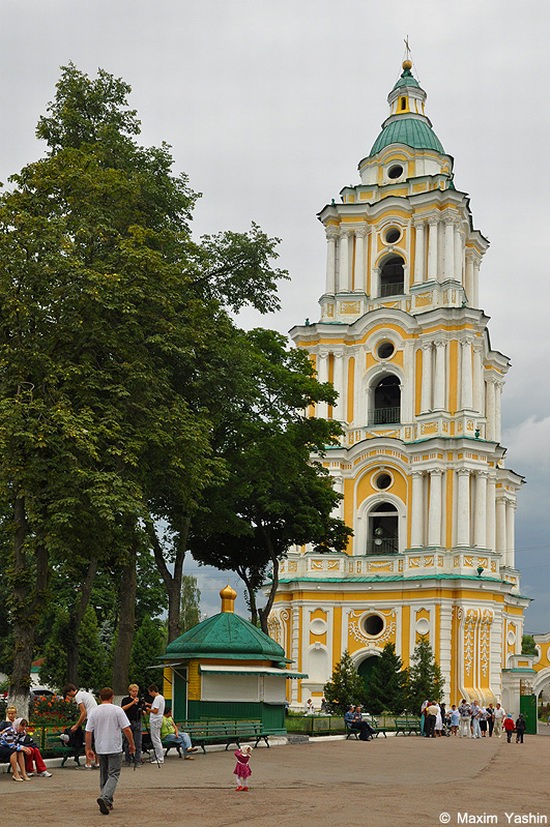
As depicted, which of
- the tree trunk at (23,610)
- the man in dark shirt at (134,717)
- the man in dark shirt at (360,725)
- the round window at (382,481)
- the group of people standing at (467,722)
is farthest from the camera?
the round window at (382,481)

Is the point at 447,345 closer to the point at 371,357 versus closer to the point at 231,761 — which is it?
the point at 371,357

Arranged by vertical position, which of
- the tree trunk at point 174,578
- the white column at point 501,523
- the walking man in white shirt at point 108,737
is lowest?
the walking man in white shirt at point 108,737

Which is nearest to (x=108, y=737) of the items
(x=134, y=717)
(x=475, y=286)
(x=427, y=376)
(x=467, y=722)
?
(x=134, y=717)

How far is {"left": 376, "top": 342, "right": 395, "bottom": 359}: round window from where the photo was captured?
5591 cm

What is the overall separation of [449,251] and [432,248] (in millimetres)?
881

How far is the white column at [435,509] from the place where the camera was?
170 feet

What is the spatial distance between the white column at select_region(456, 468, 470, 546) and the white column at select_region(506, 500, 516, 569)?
8174 millimetres

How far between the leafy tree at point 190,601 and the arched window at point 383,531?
65.2ft

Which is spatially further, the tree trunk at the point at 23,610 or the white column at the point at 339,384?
the white column at the point at 339,384

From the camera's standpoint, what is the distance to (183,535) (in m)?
30.9

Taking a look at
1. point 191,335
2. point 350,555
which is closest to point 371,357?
point 350,555

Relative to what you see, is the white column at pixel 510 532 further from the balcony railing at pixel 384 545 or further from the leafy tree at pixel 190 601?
the leafy tree at pixel 190 601

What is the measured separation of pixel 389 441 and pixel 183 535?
24211 millimetres

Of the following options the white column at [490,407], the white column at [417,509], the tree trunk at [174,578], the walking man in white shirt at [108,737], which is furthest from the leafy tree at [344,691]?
the walking man in white shirt at [108,737]
